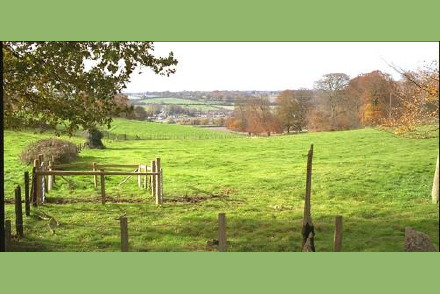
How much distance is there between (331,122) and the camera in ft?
29.0

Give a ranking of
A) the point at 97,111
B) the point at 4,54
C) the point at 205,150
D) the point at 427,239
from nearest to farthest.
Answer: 1. the point at 427,239
2. the point at 4,54
3. the point at 97,111
4. the point at 205,150

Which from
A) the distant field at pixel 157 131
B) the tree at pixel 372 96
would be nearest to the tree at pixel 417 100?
the tree at pixel 372 96

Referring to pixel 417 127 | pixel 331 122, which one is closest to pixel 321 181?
pixel 331 122

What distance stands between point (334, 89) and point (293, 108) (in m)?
0.77

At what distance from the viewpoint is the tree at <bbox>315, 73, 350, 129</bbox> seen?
28.2 ft

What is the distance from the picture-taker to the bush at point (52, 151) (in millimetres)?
9836

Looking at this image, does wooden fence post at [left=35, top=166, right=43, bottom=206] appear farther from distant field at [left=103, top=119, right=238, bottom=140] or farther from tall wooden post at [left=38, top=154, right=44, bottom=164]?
distant field at [left=103, top=119, right=238, bottom=140]

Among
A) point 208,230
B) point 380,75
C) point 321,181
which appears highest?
point 380,75

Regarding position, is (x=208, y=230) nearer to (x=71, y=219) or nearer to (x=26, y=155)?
(x=71, y=219)

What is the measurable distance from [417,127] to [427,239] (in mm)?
2040

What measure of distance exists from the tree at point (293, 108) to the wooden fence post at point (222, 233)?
2.34m

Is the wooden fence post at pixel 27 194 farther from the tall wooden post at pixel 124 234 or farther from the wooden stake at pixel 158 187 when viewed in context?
the tall wooden post at pixel 124 234

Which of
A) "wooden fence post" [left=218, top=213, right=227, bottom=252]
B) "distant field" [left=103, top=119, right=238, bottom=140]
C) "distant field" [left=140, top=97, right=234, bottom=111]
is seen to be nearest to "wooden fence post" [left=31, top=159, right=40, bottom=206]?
"distant field" [left=103, top=119, right=238, bottom=140]

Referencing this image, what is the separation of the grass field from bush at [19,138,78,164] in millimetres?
175
